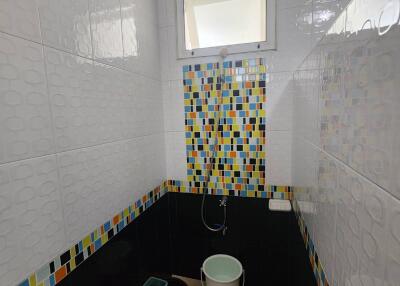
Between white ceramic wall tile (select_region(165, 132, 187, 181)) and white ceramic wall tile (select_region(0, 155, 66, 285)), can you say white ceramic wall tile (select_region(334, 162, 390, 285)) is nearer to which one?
white ceramic wall tile (select_region(0, 155, 66, 285))

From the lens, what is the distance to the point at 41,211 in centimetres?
73

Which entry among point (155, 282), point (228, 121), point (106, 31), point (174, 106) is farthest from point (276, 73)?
point (155, 282)

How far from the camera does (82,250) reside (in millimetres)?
895

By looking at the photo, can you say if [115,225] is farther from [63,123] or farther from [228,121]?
[228,121]

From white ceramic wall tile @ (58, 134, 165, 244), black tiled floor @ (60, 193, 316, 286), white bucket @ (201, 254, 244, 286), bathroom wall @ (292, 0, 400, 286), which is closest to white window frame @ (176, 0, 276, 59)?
white ceramic wall tile @ (58, 134, 165, 244)

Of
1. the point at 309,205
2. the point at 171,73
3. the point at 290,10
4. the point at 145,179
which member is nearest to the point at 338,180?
the point at 309,205

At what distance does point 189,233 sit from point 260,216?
0.58 metres

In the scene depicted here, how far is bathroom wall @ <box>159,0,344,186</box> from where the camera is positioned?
1326 millimetres

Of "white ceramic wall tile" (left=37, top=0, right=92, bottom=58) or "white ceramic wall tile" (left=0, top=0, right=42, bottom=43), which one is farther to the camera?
"white ceramic wall tile" (left=37, top=0, right=92, bottom=58)

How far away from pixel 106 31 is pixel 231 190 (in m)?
1.26

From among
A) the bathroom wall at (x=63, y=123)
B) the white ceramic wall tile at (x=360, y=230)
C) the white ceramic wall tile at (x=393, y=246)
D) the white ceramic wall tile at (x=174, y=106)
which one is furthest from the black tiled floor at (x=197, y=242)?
the white ceramic wall tile at (x=393, y=246)

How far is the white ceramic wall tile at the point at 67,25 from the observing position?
0.75m

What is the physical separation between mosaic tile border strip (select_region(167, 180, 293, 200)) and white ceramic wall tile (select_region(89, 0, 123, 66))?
989mm

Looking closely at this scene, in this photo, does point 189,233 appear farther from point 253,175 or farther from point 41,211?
point 41,211
